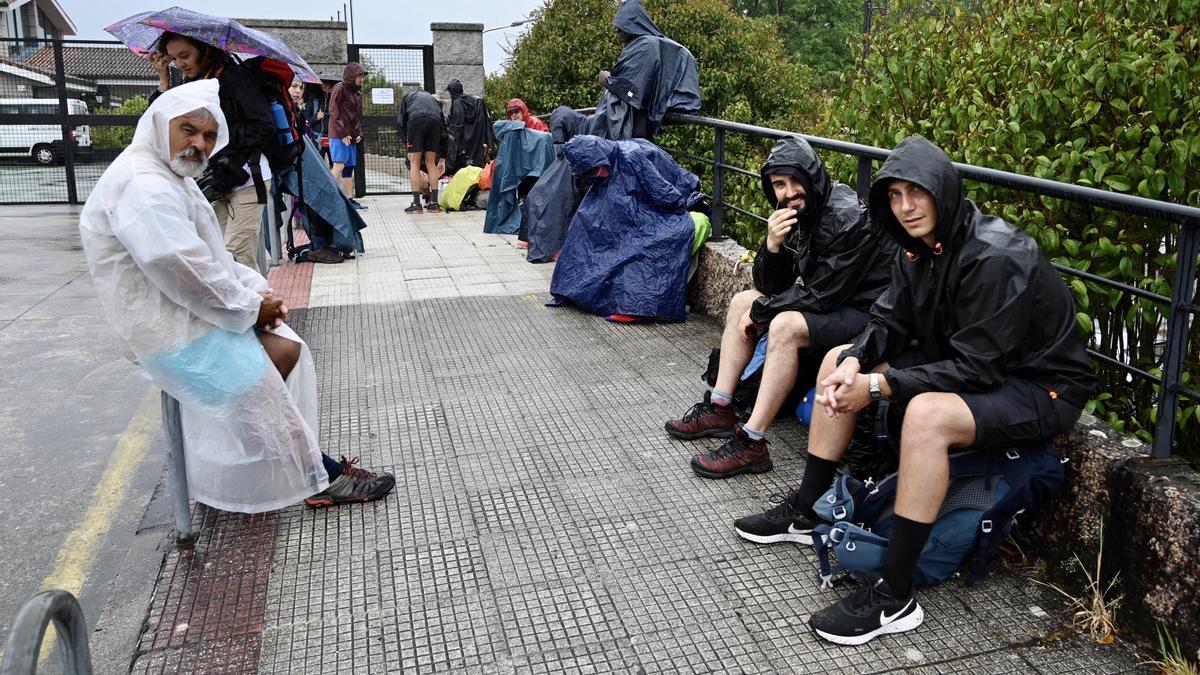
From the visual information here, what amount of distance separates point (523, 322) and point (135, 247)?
3.48 m

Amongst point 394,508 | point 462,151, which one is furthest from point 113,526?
point 462,151

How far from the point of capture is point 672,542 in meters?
3.46

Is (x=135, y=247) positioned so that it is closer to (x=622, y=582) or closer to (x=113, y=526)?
(x=113, y=526)

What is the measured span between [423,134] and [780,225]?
8314 millimetres

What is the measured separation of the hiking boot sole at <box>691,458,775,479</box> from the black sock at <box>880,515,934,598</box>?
1.06 metres

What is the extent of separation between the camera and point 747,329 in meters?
4.21

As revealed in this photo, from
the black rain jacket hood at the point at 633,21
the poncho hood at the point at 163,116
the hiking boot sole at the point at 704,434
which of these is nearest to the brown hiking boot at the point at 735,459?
the hiking boot sole at the point at 704,434

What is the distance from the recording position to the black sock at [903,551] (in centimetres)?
291

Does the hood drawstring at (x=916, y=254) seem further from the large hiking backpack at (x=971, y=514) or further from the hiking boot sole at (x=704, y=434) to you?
the hiking boot sole at (x=704, y=434)

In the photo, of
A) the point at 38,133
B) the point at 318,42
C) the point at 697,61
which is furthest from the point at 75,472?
the point at 38,133

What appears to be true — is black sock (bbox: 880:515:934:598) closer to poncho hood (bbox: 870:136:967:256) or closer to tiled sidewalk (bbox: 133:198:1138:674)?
tiled sidewalk (bbox: 133:198:1138:674)

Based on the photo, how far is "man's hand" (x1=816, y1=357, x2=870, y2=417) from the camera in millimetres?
3090

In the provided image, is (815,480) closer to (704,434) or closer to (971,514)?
(971,514)

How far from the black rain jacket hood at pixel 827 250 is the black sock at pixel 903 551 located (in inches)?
49.9
